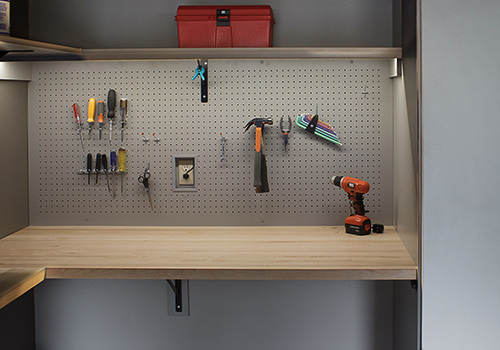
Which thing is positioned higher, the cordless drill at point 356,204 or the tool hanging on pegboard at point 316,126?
the tool hanging on pegboard at point 316,126

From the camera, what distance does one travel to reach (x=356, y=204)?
5.96 feet

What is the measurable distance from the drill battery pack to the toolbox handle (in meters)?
0.97

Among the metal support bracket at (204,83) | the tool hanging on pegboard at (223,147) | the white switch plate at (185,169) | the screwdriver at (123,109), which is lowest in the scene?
the white switch plate at (185,169)

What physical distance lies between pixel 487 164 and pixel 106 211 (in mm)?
1571

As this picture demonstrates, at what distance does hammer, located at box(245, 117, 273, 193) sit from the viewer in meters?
1.83

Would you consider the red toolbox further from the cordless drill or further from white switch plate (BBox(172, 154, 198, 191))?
the cordless drill

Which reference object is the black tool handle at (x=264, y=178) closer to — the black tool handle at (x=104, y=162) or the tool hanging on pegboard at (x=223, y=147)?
the tool hanging on pegboard at (x=223, y=147)

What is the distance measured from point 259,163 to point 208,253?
1.55ft

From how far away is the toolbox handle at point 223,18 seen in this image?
1.75m

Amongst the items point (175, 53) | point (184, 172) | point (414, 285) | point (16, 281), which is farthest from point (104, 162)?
point (414, 285)

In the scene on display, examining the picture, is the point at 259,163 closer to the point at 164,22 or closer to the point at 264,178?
the point at 264,178

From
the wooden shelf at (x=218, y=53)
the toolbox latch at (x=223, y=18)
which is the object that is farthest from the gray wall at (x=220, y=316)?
the toolbox latch at (x=223, y=18)

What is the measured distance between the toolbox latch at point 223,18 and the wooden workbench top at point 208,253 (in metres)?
0.88

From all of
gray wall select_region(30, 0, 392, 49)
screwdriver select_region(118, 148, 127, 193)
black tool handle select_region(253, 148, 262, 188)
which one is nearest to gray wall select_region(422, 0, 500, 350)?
gray wall select_region(30, 0, 392, 49)
